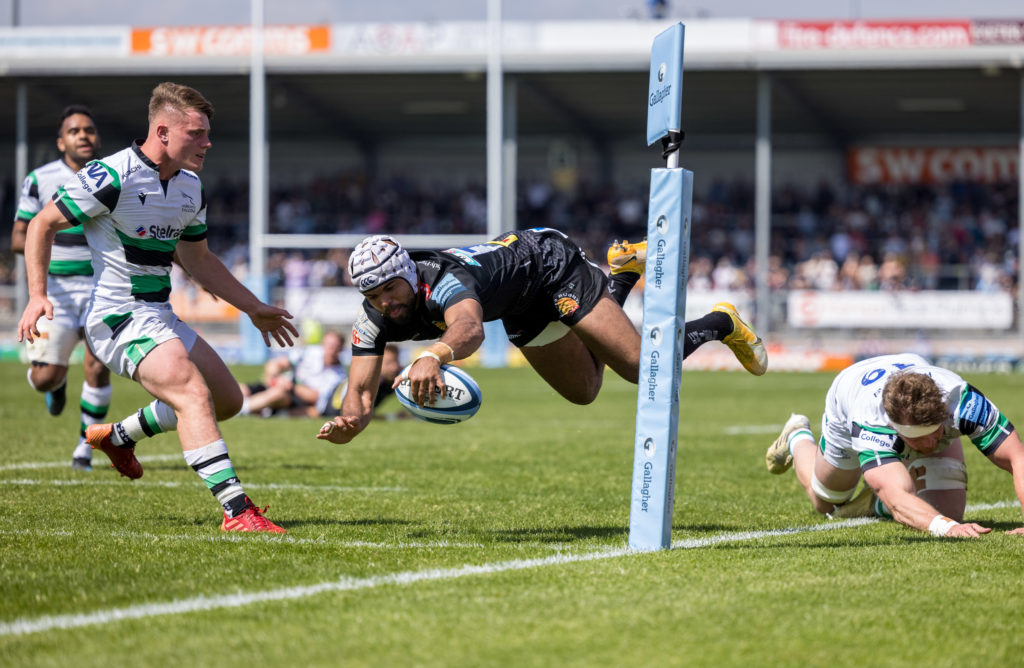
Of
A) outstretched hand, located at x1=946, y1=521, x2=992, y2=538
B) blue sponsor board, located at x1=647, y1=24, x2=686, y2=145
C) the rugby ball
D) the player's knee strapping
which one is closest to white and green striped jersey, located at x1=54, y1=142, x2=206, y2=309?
the rugby ball

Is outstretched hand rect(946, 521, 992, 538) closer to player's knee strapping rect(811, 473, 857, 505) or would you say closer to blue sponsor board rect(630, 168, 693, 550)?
player's knee strapping rect(811, 473, 857, 505)

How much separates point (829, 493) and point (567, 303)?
5.90 feet

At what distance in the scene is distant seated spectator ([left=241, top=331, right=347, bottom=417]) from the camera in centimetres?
1462

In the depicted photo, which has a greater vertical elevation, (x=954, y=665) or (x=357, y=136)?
(x=357, y=136)

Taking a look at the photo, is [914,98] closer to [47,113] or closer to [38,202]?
[47,113]

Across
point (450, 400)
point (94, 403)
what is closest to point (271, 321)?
point (450, 400)

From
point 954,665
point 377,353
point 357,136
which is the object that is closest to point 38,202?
point 377,353

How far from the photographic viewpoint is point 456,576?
15.6ft

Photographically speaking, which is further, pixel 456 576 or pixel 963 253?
pixel 963 253

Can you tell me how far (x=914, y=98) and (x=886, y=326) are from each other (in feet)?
26.5

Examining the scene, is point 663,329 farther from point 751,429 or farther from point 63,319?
point 751,429

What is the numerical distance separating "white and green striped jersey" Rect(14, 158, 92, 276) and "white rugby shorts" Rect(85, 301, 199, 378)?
2.45 m

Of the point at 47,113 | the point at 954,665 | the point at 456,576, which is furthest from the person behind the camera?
the point at 47,113

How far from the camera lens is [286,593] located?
14.4 feet
